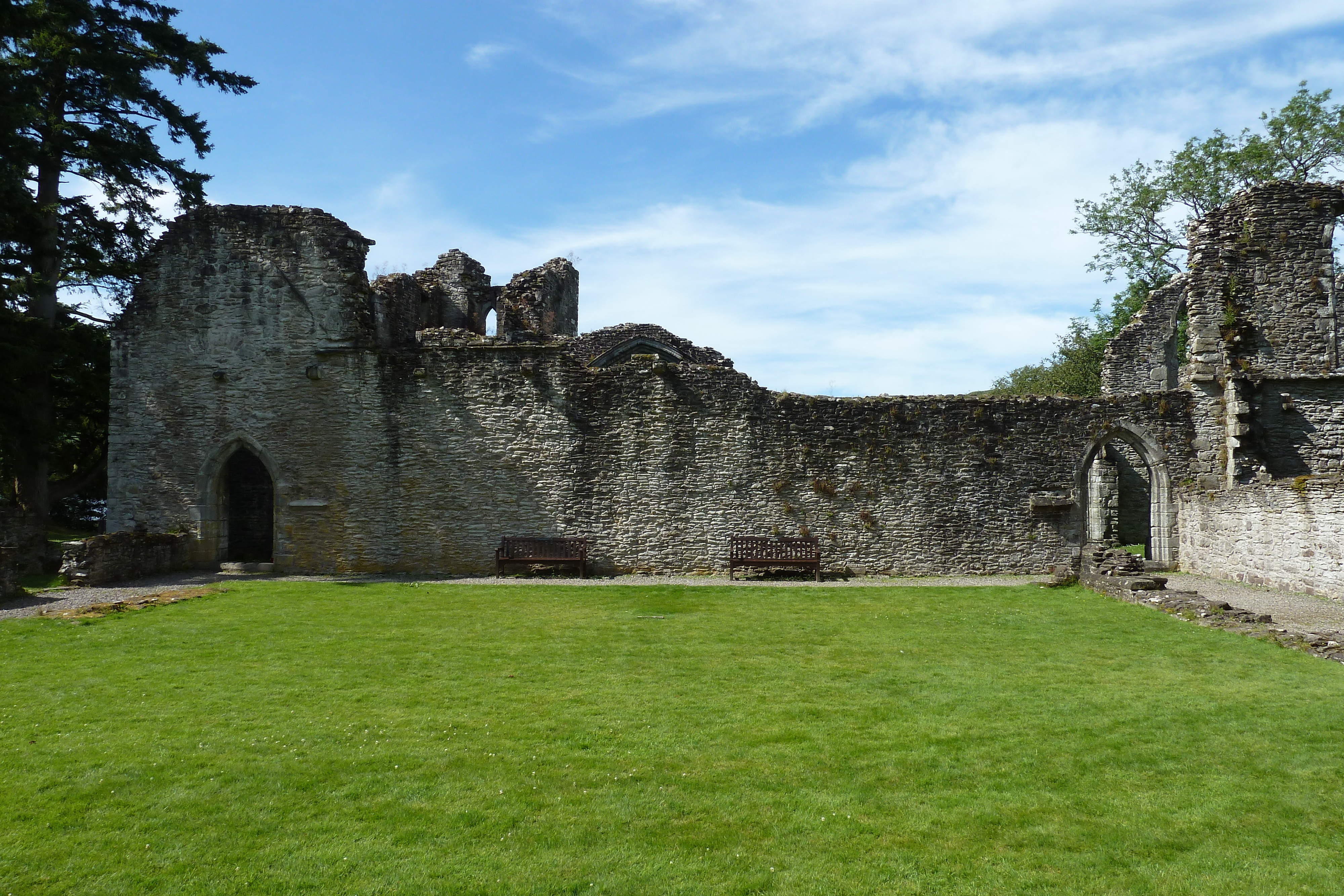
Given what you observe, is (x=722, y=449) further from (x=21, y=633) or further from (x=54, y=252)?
(x=54, y=252)

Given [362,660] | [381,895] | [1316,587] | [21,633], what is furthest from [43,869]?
[1316,587]

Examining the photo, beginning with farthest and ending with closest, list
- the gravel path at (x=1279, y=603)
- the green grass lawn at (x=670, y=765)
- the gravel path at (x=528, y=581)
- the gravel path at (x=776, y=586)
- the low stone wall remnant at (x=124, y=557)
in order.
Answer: the low stone wall remnant at (x=124, y=557)
the gravel path at (x=528, y=581)
the gravel path at (x=776, y=586)
the gravel path at (x=1279, y=603)
the green grass lawn at (x=670, y=765)

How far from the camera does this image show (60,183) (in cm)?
2061

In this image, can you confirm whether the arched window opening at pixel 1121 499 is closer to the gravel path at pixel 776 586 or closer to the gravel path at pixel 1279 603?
the gravel path at pixel 776 586

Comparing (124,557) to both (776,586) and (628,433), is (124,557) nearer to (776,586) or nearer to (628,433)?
(628,433)

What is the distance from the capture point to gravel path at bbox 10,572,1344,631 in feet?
37.3

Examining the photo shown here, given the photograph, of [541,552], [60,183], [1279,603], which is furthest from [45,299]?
[1279,603]

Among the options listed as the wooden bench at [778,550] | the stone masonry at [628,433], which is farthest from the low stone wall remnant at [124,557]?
the wooden bench at [778,550]

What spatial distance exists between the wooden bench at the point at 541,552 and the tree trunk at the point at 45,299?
30.9 feet

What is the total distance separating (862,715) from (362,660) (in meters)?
4.96

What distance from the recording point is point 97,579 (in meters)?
15.0

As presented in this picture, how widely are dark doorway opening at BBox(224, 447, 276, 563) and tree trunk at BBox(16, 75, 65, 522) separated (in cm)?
369

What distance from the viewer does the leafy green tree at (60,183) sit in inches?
703

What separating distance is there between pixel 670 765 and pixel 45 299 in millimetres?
20832
